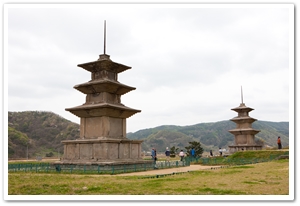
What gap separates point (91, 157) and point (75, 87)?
21.7 feet

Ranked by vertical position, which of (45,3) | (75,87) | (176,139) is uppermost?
(45,3)

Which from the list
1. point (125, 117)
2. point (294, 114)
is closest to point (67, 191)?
point (294, 114)

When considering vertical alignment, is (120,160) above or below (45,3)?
below

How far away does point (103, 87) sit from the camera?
25531 mm

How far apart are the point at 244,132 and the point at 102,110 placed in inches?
1208

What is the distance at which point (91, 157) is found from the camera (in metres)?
23.8

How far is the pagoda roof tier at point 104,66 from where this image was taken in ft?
84.4

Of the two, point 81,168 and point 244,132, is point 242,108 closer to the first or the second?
point 244,132

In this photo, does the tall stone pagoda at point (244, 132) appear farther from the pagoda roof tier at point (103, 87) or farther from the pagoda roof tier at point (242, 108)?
the pagoda roof tier at point (103, 87)

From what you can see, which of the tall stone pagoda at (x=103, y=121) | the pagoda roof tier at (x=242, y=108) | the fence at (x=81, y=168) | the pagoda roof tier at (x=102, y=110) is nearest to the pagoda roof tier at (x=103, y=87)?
the tall stone pagoda at (x=103, y=121)

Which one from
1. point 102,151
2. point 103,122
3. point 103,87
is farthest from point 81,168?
point 103,87

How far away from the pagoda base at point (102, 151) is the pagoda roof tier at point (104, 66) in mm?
6343
